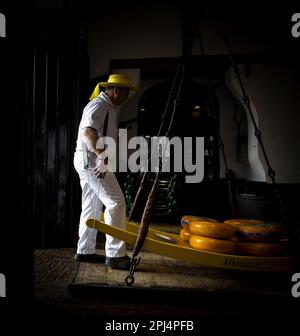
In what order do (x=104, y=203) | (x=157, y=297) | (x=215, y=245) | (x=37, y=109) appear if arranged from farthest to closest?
1. (x=37, y=109)
2. (x=104, y=203)
3. (x=215, y=245)
4. (x=157, y=297)

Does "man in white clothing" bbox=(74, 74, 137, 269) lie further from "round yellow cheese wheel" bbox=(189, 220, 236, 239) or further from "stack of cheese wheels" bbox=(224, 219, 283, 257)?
"stack of cheese wheels" bbox=(224, 219, 283, 257)

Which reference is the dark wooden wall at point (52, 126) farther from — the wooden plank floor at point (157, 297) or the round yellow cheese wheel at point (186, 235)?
the round yellow cheese wheel at point (186, 235)

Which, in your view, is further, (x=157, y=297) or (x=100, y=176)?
(x=100, y=176)

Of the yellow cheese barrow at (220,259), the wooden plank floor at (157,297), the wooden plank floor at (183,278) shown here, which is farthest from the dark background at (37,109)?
the yellow cheese barrow at (220,259)

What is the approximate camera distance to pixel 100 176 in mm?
3098

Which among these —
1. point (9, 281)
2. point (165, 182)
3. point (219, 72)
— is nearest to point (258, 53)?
point (219, 72)

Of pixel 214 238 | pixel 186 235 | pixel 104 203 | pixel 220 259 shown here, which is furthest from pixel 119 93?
pixel 220 259

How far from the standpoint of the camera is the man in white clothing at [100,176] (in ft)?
10.3

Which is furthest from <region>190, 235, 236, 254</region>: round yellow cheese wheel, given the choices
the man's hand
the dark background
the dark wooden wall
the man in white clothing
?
the dark wooden wall

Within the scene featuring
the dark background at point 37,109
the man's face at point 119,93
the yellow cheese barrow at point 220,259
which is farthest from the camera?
the man's face at point 119,93

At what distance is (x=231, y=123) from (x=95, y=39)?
451 cm

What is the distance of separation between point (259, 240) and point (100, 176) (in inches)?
61.9

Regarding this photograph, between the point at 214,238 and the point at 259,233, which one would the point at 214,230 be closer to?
the point at 214,238

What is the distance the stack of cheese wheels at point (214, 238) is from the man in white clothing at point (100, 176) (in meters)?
0.78
